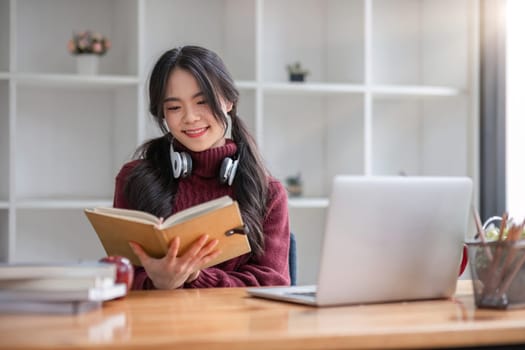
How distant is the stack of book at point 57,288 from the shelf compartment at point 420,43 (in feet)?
8.72

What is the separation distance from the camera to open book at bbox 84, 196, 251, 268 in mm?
1649

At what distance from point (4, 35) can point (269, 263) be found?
1.72m

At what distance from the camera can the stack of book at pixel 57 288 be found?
4.66 ft

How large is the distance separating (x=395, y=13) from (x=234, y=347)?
298 centimetres

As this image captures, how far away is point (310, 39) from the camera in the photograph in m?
3.83

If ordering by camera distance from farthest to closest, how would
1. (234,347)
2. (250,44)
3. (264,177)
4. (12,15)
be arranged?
(250,44) < (12,15) < (264,177) < (234,347)

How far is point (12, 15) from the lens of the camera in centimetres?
324

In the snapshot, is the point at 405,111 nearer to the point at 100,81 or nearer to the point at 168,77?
the point at 100,81

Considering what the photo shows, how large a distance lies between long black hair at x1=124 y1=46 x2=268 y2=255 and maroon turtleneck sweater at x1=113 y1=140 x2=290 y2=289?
0.03 metres

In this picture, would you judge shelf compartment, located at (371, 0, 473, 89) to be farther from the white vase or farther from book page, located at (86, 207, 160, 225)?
book page, located at (86, 207, 160, 225)

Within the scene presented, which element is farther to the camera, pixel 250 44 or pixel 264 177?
pixel 250 44

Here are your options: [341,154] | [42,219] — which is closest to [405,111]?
[341,154]

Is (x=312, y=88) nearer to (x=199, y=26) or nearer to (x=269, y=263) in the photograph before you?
(x=199, y=26)

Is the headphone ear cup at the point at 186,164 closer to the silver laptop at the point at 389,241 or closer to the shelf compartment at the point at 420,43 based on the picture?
the silver laptop at the point at 389,241
